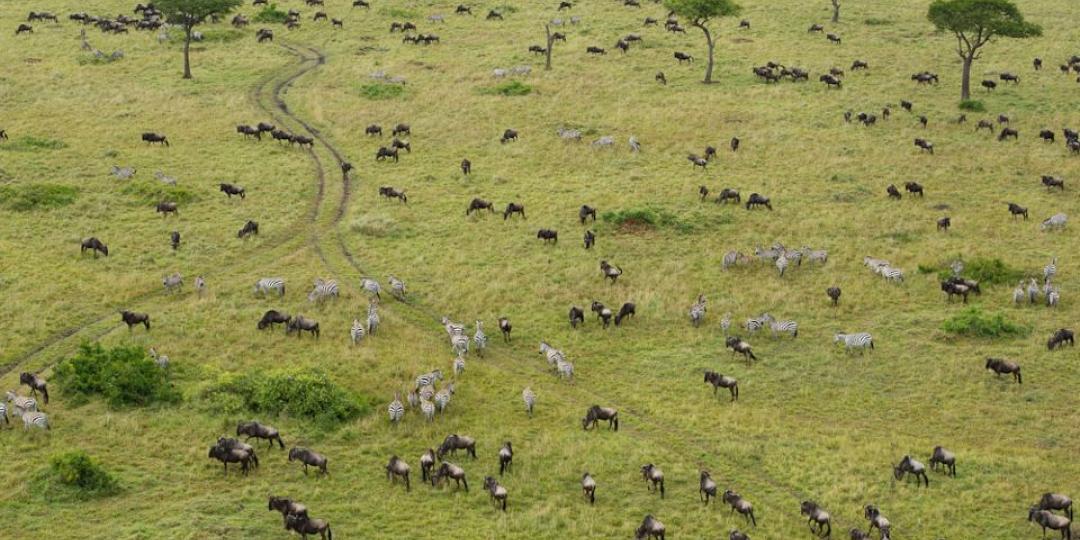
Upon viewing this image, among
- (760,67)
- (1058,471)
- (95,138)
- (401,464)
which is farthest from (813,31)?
(401,464)

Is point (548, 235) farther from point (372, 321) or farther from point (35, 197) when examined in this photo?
point (35, 197)

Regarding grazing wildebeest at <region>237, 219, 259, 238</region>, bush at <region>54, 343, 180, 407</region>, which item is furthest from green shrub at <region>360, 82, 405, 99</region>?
Result: bush at <region>54, 343, 180, 407</region>

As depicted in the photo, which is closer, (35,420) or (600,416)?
Answer: (35,420)

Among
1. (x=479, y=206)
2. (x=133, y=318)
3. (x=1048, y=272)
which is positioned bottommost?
(x=133, y=318)

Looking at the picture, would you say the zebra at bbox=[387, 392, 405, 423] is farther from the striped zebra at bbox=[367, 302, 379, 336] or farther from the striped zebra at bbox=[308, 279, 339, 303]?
the striped zebra at bbox=[308, 279, 339, 303]

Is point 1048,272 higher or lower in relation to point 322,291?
higher

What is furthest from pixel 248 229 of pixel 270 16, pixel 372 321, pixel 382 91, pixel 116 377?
pixel 270 16
